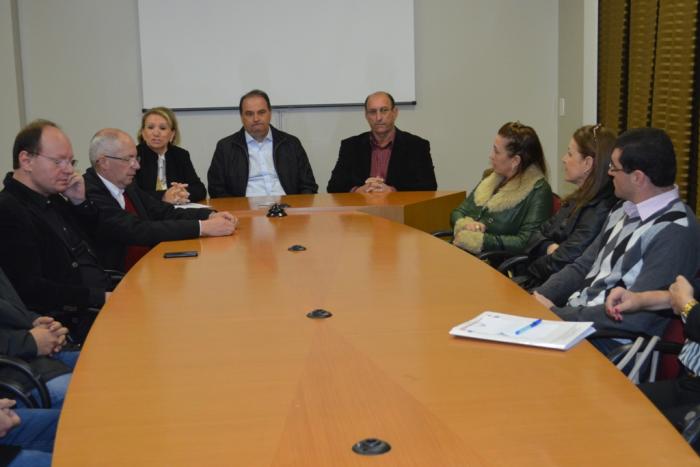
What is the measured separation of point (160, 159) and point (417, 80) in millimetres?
2459

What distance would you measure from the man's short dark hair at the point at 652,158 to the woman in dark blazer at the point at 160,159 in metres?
3.30

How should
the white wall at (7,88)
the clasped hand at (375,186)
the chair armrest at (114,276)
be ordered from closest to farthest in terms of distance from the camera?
the chair armrest at (114,276) → the clasped hand at (375,186) → the white wall at (7,88)

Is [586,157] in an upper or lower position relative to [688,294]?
upper

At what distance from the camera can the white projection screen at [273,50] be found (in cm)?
694

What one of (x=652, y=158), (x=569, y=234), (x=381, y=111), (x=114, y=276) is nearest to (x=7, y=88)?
(x=381, y=111)

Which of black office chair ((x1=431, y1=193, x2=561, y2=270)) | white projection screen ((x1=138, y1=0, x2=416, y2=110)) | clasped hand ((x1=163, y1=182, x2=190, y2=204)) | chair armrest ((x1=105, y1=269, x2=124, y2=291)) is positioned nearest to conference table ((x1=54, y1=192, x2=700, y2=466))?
chair armrest ((x1=105, y1=269, x2=124, y2=291))

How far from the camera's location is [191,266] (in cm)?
323

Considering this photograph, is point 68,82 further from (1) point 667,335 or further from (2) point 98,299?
(1) point 667,335

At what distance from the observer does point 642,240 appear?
112 inches

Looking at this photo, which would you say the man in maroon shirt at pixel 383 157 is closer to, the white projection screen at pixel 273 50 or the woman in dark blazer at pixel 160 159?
the white projection screen at pixel 273 50

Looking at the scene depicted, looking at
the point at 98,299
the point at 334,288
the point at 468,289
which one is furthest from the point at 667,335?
the point at 98,299

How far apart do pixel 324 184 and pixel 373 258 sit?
4.14 meters

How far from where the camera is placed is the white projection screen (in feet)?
22.8

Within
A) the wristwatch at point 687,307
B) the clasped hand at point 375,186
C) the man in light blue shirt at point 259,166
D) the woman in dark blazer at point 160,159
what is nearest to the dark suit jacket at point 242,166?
the man in light blue shirt at point 259,166
